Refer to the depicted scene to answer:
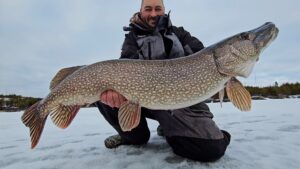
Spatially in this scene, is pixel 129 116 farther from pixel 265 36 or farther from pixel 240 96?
pixel 265 36

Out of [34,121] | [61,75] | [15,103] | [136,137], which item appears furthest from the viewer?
[15,103]

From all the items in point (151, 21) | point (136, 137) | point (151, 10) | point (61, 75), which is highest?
point (151, 10)

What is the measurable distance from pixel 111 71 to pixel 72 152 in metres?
0.91

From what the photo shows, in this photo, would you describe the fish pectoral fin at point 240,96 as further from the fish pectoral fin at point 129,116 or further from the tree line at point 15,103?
the tree line at point 15,103

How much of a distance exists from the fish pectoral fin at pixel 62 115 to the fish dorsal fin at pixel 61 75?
8.9 inches

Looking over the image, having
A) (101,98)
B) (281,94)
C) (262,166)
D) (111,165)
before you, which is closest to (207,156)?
(262,166)

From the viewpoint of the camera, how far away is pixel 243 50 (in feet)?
7.87

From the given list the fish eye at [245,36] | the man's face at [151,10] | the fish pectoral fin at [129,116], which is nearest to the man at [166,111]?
the man's face at [151,10]

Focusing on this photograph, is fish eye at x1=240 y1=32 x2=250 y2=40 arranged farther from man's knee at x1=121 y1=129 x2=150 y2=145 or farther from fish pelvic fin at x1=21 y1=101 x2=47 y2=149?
fish pelvic fin at x1=21 y1=101 x2=47 y2=149

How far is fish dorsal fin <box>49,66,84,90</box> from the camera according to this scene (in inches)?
102

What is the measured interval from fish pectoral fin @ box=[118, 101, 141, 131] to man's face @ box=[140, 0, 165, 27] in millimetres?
1160

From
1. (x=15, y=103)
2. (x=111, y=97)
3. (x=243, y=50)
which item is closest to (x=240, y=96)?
(x=243, y=50)

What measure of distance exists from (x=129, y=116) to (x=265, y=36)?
121 cm

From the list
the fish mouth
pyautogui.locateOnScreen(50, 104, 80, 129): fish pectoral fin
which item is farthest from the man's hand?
the fish mouth
